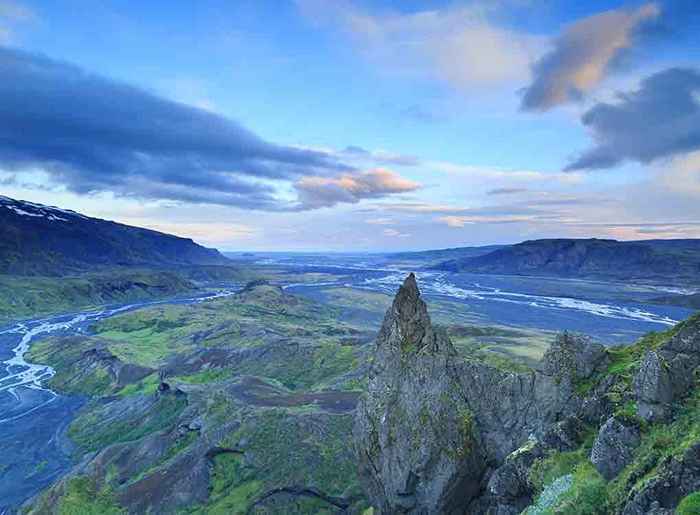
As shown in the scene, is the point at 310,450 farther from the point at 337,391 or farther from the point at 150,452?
the point at 150,452

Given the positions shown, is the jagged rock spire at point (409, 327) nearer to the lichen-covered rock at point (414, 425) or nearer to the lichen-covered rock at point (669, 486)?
the lichen-covered rock at point (414, 425)

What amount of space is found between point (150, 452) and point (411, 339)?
65.1 metres

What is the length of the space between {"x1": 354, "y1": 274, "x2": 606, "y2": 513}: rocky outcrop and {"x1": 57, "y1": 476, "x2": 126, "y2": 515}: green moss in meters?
48.3

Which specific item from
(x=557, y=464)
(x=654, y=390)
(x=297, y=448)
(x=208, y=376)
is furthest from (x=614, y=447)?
(x=208, y=376)

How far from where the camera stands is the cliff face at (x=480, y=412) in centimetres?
2448

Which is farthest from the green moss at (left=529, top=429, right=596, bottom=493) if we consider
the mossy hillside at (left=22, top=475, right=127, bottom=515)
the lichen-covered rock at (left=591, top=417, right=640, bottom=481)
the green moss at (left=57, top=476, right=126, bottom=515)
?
the green moss at (left=57, top=476, right=126, bottom=515)

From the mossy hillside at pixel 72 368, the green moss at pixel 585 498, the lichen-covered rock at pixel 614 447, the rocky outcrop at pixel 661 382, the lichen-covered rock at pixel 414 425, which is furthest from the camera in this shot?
the mossy hillside at pixel 72 368

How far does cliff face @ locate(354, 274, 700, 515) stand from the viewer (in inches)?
964

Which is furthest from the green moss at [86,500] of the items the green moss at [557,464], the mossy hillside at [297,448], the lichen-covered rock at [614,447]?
the lichen-covered rock at [614,447]

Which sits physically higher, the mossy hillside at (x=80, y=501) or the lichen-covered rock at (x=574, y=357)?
the lichen-covered rock at (x=574, y=357)

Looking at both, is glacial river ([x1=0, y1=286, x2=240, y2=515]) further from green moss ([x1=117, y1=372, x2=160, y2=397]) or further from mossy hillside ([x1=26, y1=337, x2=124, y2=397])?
green moss ([x1=117, y1=372, x2=160, y2=397])

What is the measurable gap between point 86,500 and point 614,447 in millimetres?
71965

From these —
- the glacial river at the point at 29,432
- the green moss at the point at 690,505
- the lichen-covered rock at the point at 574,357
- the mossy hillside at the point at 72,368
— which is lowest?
the glacial river at the point at 29,432

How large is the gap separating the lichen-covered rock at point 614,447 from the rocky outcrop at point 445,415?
768 centimetres
